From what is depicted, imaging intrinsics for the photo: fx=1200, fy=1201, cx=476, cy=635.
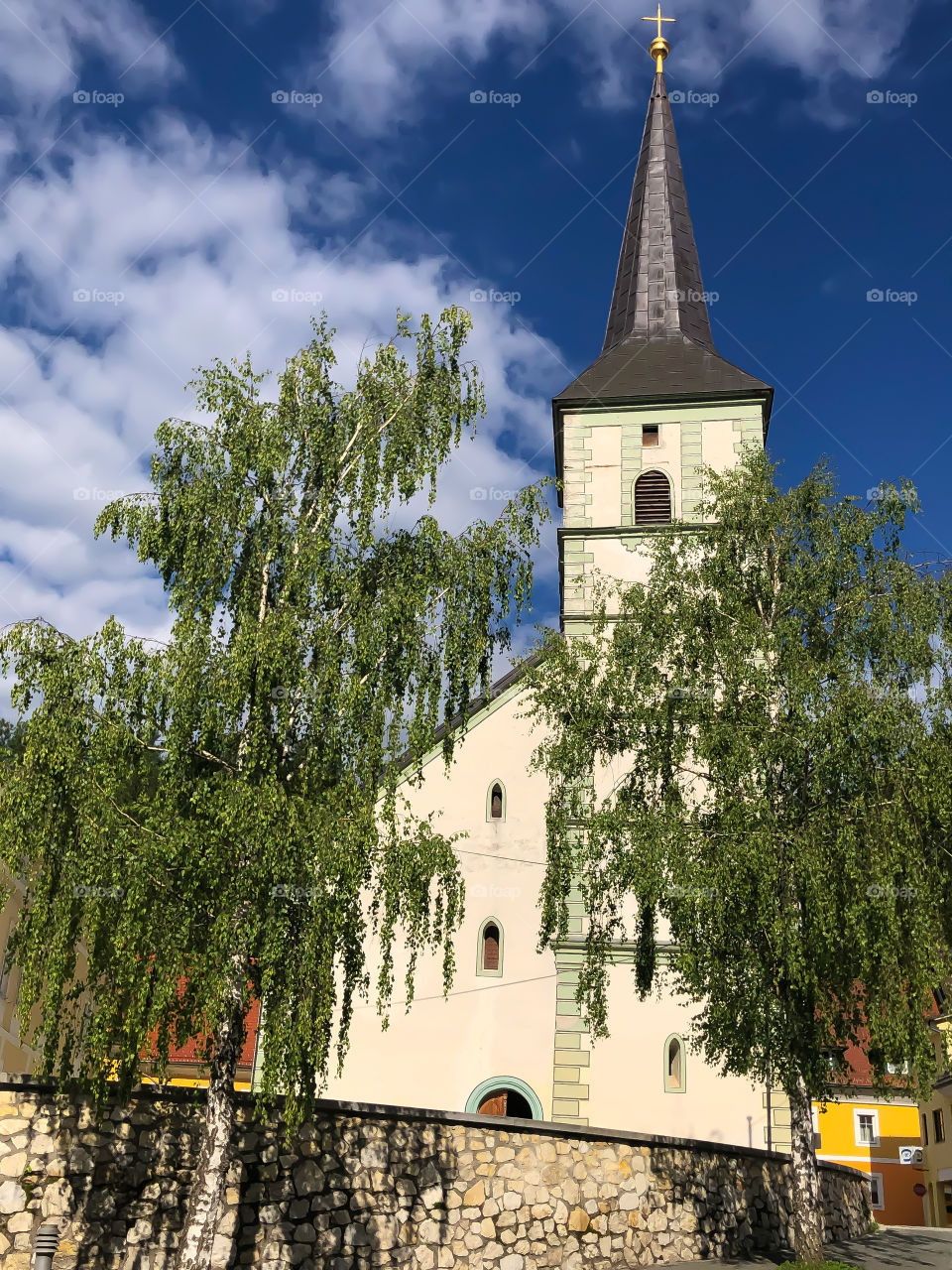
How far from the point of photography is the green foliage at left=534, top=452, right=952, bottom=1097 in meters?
12.8

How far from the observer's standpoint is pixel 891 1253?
56.2 feet

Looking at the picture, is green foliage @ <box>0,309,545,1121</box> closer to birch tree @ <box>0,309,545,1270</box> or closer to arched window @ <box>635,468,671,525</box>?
birch tree @ <box>0,309,545,1270</box>

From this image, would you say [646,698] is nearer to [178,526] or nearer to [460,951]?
[178,526]

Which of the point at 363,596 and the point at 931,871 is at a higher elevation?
the point at 363,596

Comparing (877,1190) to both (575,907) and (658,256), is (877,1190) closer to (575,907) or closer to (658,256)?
(575,907)

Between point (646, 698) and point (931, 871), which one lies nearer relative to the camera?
point (931, 871)

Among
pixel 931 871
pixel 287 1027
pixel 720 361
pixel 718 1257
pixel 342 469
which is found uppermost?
pixel 720 361

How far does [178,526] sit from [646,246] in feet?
75.0

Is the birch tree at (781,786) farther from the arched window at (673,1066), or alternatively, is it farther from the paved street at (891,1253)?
the arched window at (673,1066)

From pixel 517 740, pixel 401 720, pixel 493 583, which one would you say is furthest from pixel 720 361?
pixel 401 720

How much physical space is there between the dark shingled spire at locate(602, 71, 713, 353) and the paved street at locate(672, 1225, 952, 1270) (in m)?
19.6

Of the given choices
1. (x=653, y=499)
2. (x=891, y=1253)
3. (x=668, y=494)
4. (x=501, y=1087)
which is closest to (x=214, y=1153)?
(x=891, y=1253)

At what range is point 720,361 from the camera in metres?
28.4

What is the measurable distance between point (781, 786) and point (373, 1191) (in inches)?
253
